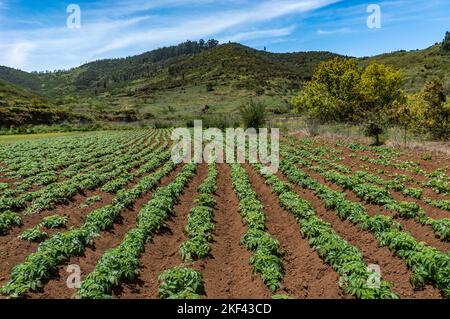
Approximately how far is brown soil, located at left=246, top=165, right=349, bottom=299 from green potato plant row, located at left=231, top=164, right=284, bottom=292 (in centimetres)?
25

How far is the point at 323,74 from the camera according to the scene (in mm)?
48531

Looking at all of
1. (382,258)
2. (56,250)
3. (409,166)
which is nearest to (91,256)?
(56,250)

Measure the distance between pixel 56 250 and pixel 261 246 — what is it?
498cm

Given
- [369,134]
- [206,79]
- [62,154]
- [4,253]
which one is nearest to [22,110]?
[62,154]

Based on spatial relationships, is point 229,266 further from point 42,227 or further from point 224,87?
point 224,87

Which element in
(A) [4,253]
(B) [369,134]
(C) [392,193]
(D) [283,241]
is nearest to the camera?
(A) [4,253]

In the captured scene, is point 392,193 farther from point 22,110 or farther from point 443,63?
point 443,63

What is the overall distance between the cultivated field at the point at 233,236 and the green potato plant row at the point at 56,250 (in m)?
0.03

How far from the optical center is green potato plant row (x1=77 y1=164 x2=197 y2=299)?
797cm

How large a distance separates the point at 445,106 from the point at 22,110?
244 ft

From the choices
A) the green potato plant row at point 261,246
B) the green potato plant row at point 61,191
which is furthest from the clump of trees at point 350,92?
the green potato plant row at point 261,246

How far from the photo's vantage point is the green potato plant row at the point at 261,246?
8648 mm

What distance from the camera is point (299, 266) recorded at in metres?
9.66

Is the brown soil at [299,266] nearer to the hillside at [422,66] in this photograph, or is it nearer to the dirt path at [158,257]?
the dirt path at [158,257]
